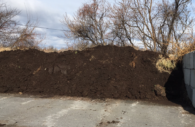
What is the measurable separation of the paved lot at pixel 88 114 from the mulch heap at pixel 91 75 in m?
0.86

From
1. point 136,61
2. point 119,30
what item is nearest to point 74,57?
point 136,61

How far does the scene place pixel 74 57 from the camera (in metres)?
8.64

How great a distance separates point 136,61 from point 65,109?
4240mm

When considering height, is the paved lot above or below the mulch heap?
below

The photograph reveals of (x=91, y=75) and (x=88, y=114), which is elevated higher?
(x=91, y=75)

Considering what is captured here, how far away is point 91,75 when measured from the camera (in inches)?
296

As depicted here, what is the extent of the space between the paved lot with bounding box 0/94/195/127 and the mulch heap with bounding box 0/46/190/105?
86 centimetres

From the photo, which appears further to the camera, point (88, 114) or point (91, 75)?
point (91, 75)

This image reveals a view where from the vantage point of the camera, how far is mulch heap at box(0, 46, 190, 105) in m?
6.52

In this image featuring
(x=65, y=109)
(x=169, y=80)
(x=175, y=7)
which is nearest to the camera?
(x=65, y=109)

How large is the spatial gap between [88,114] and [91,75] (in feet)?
10.1

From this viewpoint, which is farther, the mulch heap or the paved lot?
the mulch heap

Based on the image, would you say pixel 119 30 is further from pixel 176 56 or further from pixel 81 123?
pixel 81 123

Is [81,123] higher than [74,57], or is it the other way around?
[74,57]
